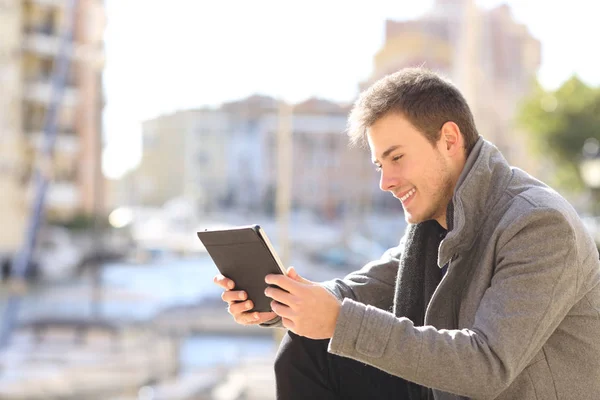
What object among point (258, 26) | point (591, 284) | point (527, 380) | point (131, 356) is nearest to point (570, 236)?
point (591, 284)

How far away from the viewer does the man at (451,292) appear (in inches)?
47.4

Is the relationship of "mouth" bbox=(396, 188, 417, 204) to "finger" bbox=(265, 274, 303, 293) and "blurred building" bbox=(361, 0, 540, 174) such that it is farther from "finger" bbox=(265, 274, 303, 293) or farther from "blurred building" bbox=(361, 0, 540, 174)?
"blurred building" bbox=(361, 0, 540, 174)

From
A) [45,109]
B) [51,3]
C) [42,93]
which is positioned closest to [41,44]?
[42,93]

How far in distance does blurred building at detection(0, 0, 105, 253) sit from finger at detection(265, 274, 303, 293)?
20.5 m

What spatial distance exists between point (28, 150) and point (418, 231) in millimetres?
21994

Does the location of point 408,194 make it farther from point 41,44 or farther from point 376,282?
point 41,44

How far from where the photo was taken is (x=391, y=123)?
140 centimetres

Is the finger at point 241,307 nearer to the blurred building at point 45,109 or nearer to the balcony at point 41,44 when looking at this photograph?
the blurred building at point 45,109

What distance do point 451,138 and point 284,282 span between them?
39 cm

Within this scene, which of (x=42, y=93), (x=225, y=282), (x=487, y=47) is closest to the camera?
(x=225, y=282)

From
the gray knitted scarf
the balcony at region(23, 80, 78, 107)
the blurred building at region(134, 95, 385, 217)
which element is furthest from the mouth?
the blurred building at region(134, 95, 385, 217)

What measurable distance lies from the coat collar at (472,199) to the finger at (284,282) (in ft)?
0.85

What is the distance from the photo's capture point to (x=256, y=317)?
1503 mm

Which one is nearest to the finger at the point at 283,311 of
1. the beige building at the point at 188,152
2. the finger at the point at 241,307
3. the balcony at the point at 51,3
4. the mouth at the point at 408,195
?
the finger at the point at 241,307
